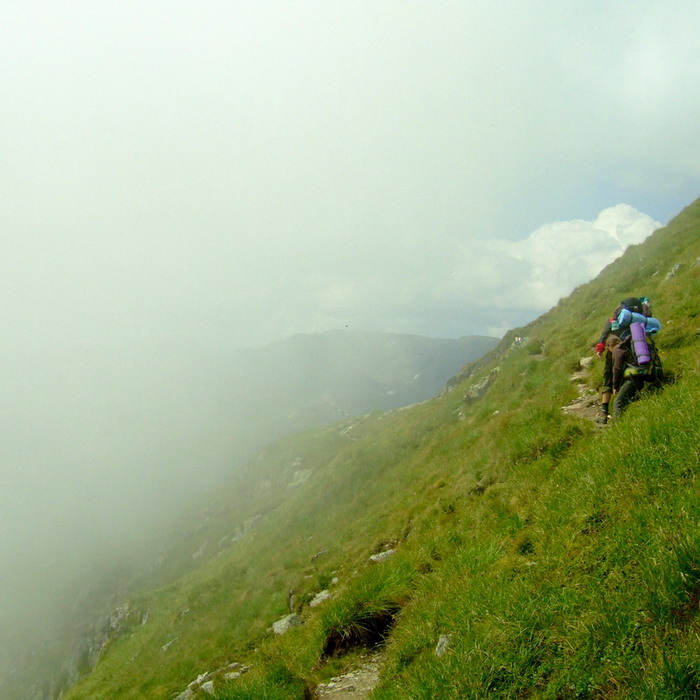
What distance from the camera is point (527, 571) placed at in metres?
6.30

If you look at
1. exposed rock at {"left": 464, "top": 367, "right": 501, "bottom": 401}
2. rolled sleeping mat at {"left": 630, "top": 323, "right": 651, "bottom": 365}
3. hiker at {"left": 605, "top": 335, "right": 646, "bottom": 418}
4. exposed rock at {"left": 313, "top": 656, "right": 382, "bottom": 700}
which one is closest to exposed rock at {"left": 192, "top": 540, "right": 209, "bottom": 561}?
exposed rock at {"left": 464, "top": 367, "right": 501, "bottom": 401}

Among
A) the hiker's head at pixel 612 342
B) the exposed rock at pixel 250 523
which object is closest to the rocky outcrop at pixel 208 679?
the hiker's head at pixel 612 342

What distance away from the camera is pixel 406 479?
2200cm

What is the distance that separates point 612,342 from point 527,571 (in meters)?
7.27

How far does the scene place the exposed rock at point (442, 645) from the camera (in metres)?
5.70

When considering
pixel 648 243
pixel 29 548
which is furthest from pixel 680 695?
pixel 29 548

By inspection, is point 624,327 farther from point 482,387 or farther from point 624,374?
point 482,387

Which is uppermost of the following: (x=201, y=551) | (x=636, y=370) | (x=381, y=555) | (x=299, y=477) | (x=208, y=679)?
(x=636, y=370)

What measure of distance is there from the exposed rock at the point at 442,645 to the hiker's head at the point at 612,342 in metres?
8.32

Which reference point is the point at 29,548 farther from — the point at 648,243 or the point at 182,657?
the point at 648,243

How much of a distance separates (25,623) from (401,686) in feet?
384

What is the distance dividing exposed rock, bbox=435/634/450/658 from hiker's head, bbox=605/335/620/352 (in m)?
8.32

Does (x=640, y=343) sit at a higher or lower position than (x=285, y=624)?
higher

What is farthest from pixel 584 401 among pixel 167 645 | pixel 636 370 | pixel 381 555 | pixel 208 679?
pixel 167 645
